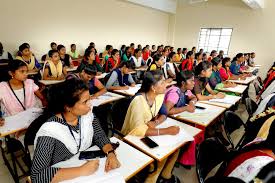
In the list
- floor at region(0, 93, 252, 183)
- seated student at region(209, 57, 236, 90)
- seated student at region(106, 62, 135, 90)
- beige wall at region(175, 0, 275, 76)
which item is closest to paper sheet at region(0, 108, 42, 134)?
floor at region(0, 93, 252, 183)

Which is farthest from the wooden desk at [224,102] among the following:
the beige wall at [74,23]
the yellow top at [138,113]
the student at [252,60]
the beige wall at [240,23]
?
the beige wall at [240,23]

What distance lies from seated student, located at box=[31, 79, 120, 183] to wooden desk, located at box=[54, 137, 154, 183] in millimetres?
34

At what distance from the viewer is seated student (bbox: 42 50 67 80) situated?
14.3 ft

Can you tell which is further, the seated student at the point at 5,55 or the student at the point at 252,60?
the student at the point at 252,60

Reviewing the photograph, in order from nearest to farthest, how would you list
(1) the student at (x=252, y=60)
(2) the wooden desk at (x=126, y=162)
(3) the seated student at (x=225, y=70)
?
(2) the wooden desk at (x=126, y=162)
(3) the seated student at (x=225, y=70)
(1) the student at (x=252, y=60)

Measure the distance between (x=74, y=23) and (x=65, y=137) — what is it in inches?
263

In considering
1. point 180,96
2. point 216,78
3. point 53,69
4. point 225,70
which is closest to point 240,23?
point 225,70

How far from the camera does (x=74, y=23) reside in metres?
7.14

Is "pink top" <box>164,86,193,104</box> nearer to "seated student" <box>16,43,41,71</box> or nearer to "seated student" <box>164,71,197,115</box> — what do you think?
"seated student" <box>164,71,197,115</box>

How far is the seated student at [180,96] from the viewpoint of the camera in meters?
2.51

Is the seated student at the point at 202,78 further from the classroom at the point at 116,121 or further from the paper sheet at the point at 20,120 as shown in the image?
the paper sheet at the point at 20,120

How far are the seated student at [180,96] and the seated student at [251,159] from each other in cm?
122

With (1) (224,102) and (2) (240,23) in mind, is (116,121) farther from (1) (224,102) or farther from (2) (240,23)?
(2) (240,23)

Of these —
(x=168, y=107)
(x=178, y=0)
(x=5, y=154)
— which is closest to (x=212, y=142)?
(x=168, y=107)
